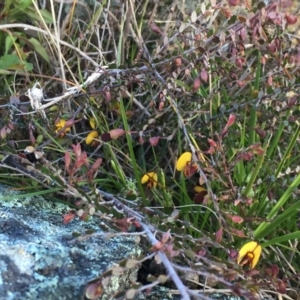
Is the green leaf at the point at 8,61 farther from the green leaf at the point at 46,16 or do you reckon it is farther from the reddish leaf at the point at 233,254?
the reddish leaf at the point at 233,254

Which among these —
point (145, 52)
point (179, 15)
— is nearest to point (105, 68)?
point (145, 52)

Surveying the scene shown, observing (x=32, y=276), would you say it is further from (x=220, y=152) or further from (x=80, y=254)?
(x=220, y=152)

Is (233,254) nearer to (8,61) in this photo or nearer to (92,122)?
(92,122)

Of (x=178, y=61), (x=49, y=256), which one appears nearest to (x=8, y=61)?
(x=178, y=61)

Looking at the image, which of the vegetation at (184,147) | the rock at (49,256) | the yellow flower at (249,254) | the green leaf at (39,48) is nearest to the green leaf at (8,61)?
the vegetation at (184,147)

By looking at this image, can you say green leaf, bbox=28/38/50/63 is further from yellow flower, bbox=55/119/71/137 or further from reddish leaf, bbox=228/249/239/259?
reddish leaf, bbox=228/249/239/259

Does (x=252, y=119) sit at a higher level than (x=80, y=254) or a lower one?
higher

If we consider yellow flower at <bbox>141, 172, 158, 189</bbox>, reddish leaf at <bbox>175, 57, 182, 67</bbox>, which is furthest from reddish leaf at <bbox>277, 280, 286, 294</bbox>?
reddish leaf at <bbox>175, 57, 182, 67</bbox>
